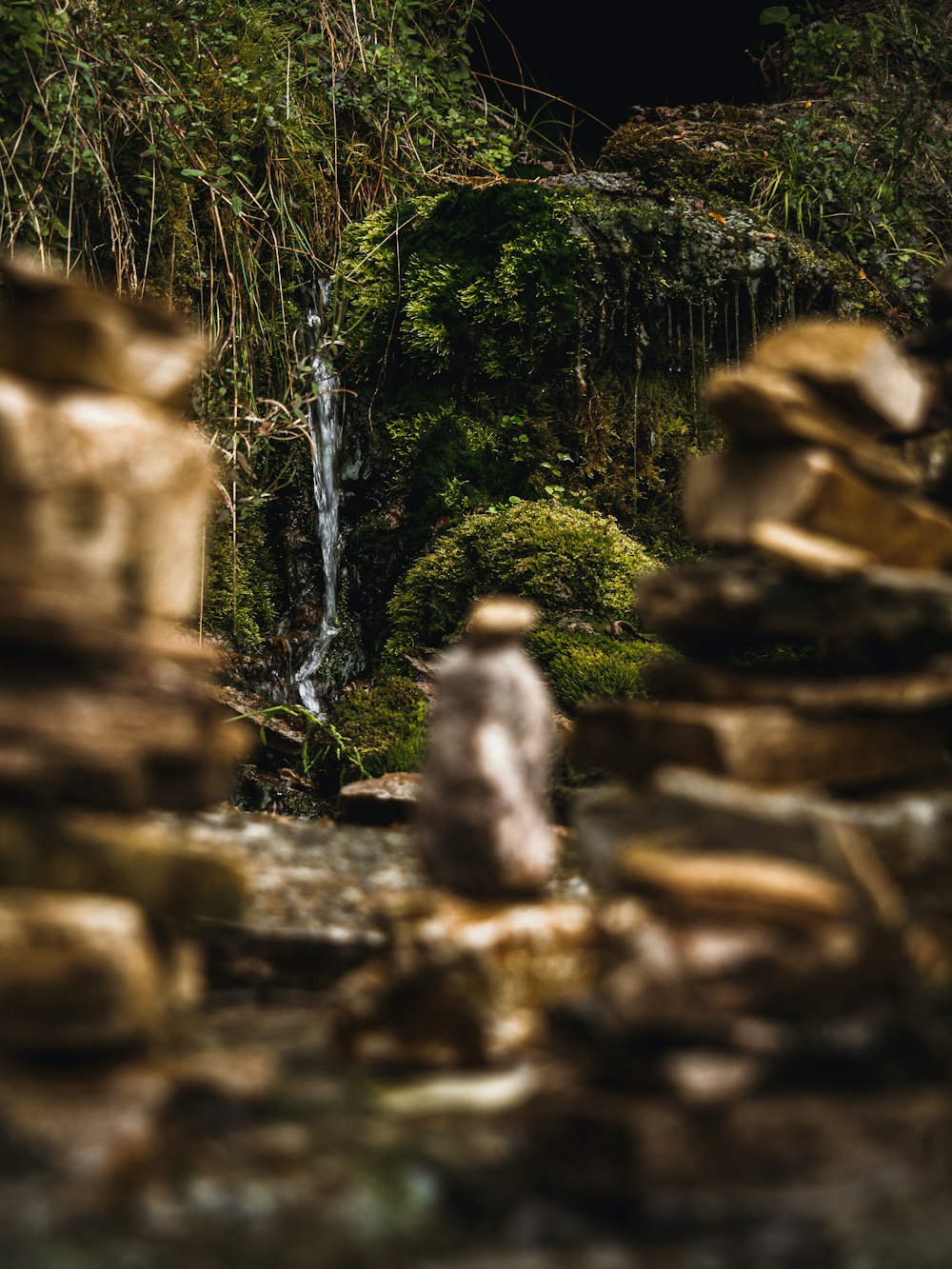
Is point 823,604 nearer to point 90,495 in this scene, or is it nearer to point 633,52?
point 90,495

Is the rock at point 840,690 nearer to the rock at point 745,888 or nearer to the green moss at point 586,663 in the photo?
the rock at point 745,888

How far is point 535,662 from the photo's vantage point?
623 centimetres

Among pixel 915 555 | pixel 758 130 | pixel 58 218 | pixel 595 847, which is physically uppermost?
pixel 758 130

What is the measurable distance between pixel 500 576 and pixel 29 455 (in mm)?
4053

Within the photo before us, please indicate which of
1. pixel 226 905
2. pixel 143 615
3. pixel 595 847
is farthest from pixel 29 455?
pixel 595 847

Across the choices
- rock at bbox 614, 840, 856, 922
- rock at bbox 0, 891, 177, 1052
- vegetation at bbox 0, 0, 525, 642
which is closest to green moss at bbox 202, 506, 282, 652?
vegetation at bbox 0, 0, 525, 642

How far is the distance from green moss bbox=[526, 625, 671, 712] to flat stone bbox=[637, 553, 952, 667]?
2.78m

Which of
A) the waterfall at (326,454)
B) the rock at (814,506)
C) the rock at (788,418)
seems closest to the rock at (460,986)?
the rock at (814,506)

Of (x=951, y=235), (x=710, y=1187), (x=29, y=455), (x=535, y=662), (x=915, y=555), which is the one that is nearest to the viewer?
(x=710, y=1187)

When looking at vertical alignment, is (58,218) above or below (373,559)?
above

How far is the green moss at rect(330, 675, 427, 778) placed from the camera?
6121 mm

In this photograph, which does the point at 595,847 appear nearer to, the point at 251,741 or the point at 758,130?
the point at 251,741

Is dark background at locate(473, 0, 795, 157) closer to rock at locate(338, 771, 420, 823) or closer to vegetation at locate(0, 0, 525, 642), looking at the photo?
vegetation at locate(0, 0, 525, 642)

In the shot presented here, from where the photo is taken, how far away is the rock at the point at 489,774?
306 cm
